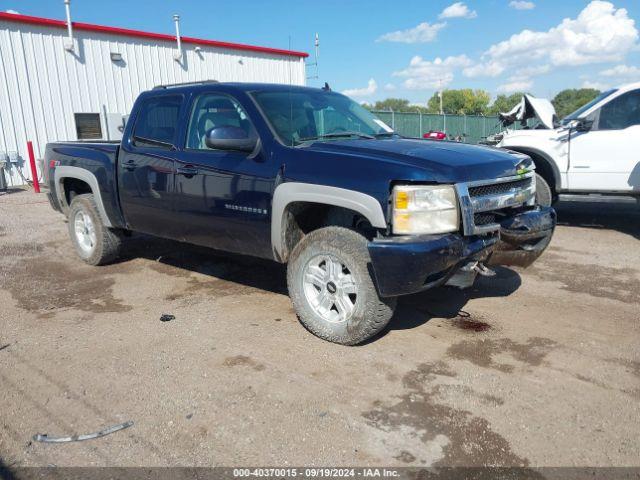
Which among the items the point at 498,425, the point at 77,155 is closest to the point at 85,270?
the point at 77,155

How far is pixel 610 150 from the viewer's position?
24.3ft

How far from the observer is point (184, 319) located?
4.53 meters

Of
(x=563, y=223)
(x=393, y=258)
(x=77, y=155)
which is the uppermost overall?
(x=77, y=155)

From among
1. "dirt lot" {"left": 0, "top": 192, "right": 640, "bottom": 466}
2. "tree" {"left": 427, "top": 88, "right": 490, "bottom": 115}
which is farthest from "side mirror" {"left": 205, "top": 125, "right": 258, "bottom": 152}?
"tree" {"left": 427, "top": 88, "right": 490, "bottom": 115}

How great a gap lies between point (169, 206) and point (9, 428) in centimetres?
241

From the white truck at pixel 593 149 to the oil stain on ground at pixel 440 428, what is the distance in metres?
4.98

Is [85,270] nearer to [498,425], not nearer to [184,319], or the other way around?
[184,319]

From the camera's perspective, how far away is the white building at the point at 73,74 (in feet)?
46.6

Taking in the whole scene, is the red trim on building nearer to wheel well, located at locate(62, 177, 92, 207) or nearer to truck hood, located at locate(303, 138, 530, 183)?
wheel well, located at locate(62, 177, 92, 207)

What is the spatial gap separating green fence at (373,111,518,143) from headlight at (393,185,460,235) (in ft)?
57.5

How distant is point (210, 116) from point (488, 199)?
8.29 feet

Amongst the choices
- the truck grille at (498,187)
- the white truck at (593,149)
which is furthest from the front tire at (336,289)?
the white truck at (593,149)

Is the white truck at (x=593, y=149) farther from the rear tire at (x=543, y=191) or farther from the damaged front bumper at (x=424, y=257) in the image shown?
the damaged front bumper at (x=424, y=257)

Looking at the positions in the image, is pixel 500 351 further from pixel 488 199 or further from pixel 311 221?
pixel 311 221
